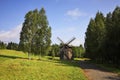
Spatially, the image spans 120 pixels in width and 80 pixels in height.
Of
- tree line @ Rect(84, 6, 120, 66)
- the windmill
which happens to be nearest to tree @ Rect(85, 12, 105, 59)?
tree line @ Rect(84, 6, 120, 66)

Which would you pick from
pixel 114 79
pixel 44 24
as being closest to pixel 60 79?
pixel 114 79

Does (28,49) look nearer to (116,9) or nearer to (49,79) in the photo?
(116,9)

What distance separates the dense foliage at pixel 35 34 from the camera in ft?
218

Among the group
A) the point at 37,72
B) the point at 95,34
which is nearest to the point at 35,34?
the point at 95,34

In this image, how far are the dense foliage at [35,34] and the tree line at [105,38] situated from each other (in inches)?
691

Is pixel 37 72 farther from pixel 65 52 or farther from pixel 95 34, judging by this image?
pixel 65 52

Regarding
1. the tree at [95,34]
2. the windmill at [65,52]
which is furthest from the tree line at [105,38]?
the windmill at [65,52]

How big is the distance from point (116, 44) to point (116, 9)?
19503mm

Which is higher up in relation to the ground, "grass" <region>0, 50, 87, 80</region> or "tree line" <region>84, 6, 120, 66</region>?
"tree line" <region>84, 6, 120, 66</region>

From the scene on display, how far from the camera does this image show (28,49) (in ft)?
A: 219

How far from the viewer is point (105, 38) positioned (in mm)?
56938

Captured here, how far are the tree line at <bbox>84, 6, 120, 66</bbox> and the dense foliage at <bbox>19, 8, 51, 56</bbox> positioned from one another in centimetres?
1756

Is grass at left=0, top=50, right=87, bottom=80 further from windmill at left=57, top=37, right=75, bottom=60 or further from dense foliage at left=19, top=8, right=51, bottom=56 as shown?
windmill at left=57, top=37, right=75, bottom=60

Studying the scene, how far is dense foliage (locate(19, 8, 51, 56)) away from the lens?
6638 cm
